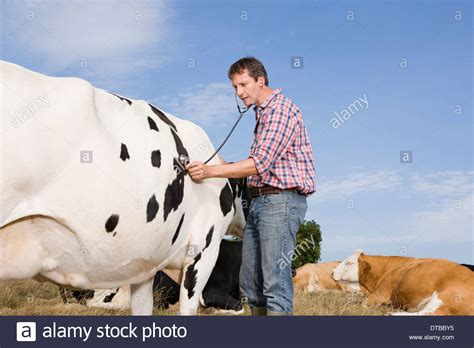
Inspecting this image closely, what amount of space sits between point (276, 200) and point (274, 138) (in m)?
0.55

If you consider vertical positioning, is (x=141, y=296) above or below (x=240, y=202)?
below

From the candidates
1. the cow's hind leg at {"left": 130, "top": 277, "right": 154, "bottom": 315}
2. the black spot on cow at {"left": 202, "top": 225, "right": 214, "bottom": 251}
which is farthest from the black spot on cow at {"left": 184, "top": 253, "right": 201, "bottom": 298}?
the cow's hind leg at {"left": 130, "top": 277, "right": 154, "bottom": 315}

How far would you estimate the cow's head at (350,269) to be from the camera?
446 inches

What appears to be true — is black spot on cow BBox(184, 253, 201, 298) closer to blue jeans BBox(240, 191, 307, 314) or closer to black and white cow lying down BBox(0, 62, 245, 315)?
black and white cow lying down BBox(0, 62, 245, 315)

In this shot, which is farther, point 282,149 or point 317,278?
point 317,278

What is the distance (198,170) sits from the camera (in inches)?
206

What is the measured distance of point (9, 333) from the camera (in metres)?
4.68

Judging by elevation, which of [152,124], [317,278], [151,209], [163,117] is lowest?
[317,278]

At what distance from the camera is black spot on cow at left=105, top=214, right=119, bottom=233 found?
177 inches

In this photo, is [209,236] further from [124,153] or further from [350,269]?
[350,269]

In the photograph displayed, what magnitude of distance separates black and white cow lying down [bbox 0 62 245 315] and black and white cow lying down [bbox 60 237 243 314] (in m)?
2.67

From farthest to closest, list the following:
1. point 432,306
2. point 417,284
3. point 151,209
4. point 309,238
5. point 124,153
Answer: point 309,238 < point 417,284 < point 432,306 < point 151,209 < point 124,153

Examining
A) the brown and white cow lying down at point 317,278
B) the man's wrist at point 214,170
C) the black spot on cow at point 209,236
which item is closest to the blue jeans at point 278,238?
the man's wrist at point 214,170

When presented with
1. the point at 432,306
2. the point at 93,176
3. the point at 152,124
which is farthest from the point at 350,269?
the point at 93,176
